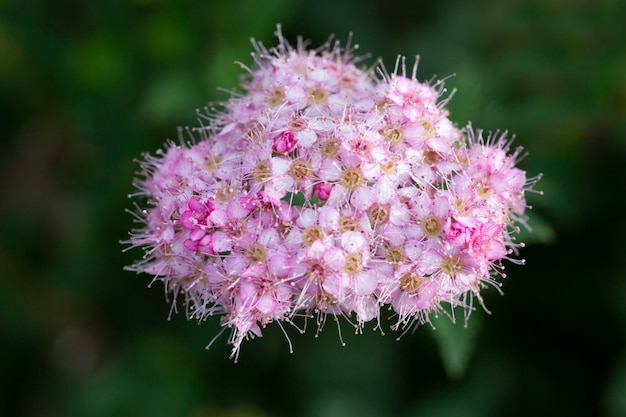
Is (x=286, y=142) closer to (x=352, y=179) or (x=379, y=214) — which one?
(x=352, y=179)

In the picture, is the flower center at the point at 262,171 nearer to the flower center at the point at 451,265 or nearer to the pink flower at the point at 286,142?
the pink flower at the point at 286,142

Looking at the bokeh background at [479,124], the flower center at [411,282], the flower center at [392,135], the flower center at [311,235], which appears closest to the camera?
the flower center at [311,235]

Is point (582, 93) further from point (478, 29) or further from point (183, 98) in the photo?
point (183, 98)

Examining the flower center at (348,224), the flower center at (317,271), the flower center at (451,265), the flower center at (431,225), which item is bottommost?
the flower center at (317,271)

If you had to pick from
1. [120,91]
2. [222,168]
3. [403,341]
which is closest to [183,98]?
[120,91]

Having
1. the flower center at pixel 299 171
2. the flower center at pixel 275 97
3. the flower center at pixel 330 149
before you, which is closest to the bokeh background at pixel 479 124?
the flower center at pixel 275 97

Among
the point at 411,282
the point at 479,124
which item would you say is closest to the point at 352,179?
the point at 411,282

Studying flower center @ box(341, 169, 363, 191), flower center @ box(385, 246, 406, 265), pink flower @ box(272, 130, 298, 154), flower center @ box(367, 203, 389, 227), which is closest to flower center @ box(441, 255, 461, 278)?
flower center @ box(385, 246, 406, 265)
